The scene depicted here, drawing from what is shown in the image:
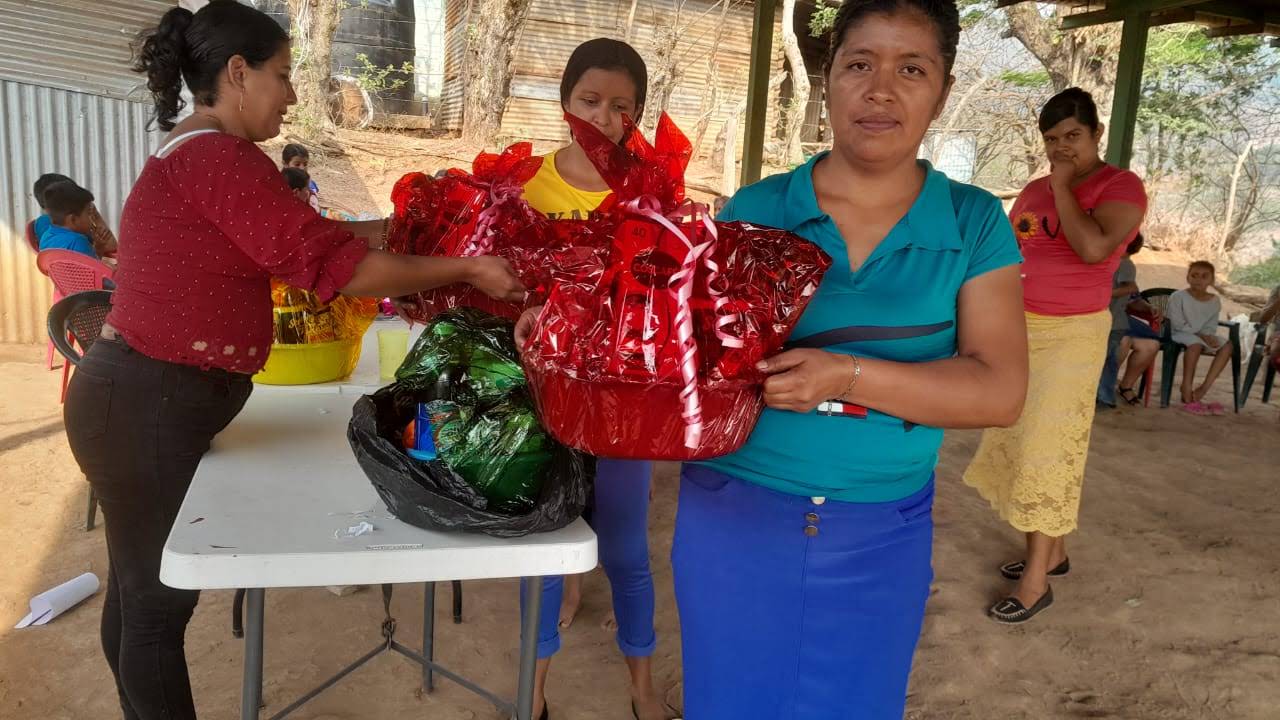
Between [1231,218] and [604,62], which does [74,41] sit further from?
[1231,218]

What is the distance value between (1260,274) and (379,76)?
1492 centimetres

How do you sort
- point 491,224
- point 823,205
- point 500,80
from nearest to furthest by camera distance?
1. point 823,205
2. point 491,224
3. point 500,80

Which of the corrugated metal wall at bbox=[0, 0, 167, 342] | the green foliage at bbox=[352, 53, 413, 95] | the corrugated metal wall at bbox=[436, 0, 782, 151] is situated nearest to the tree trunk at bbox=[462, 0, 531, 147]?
the corrugated metal wall at bbox=[436, 0, 782, 151]

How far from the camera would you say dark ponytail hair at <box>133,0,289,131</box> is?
169 centimetres

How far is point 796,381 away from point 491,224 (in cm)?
81

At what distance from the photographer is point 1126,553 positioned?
12.7 ft

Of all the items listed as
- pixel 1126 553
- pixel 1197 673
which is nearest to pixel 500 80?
pixel 1126 553

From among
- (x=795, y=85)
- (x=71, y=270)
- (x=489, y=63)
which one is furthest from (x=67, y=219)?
(x=795, y=85)

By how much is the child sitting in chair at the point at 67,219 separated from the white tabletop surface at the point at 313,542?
4853mm

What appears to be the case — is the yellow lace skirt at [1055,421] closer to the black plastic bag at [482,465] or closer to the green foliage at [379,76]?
the black plastic bag at [482,465]

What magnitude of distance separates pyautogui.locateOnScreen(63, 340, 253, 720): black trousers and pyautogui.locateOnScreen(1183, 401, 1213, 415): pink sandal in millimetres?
7205

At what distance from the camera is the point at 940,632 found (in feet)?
10.2

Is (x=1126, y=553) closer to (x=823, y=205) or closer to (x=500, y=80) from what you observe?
(x=823, y=205)

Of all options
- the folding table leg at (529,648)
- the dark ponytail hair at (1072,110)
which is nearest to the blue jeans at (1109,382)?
the dark ponytail hair at (1072,110)
